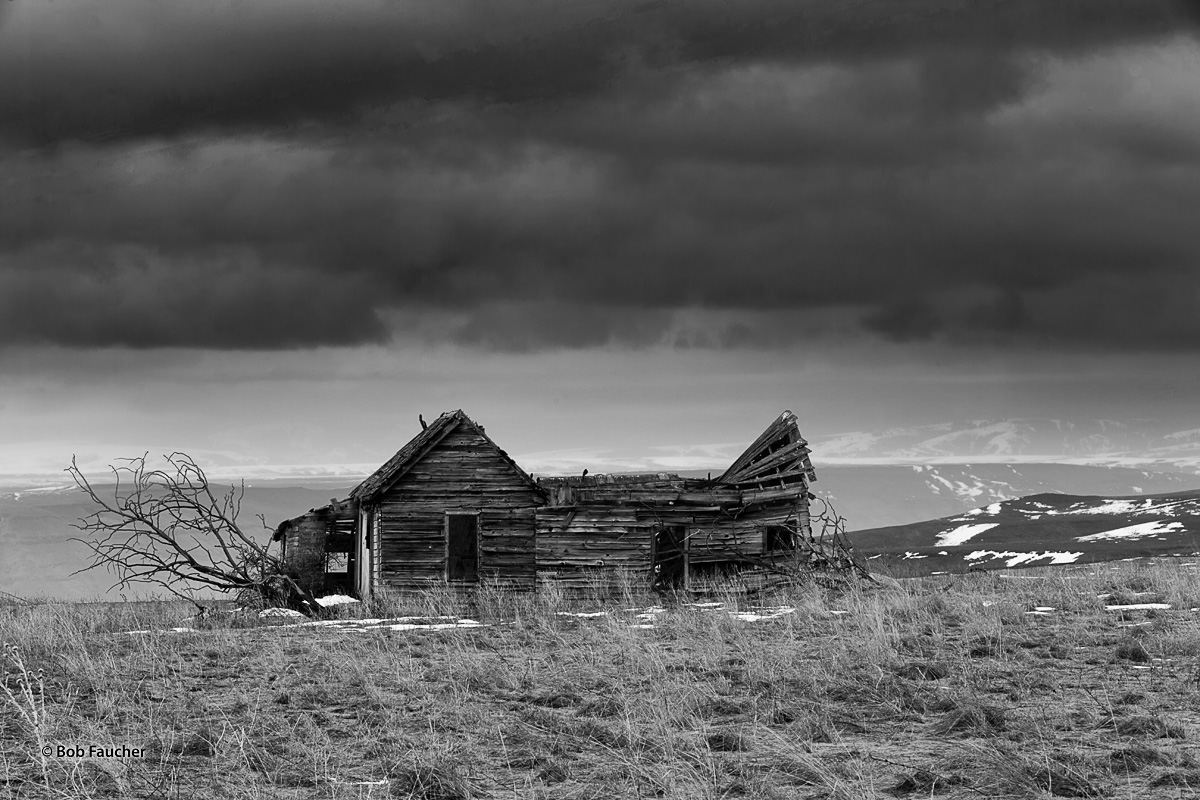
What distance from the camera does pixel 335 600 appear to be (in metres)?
25.5

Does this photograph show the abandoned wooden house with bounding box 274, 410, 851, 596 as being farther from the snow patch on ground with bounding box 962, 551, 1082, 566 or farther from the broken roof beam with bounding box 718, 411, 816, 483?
the snow patch on ground with bounding box 962, 551, 1082, 566

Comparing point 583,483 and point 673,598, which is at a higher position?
point 583,483

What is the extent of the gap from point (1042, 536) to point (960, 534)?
309 inches

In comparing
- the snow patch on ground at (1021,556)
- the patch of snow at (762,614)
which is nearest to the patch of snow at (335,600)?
the patch of snow at (762,614)

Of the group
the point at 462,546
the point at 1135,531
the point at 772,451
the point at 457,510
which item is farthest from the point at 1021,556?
the point at 457,510

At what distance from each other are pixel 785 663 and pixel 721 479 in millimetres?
14727

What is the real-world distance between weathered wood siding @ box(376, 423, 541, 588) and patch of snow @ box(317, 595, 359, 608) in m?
1.13

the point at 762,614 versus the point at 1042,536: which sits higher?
the point at 1042,536

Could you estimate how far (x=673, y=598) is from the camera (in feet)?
83.4

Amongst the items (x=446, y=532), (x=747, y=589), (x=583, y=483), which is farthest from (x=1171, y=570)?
(x=446, y=532)

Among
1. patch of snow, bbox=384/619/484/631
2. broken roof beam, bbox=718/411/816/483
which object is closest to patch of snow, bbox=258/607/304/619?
patch of snow, bbox=384/619/484/631

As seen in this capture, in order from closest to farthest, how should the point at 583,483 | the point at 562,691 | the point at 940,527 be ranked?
the point at 562,691 < the point at 583,483 < the point at 940,527

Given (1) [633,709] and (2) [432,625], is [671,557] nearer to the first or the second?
(2) [432,625]

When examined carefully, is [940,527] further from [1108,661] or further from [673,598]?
[1108,661]
